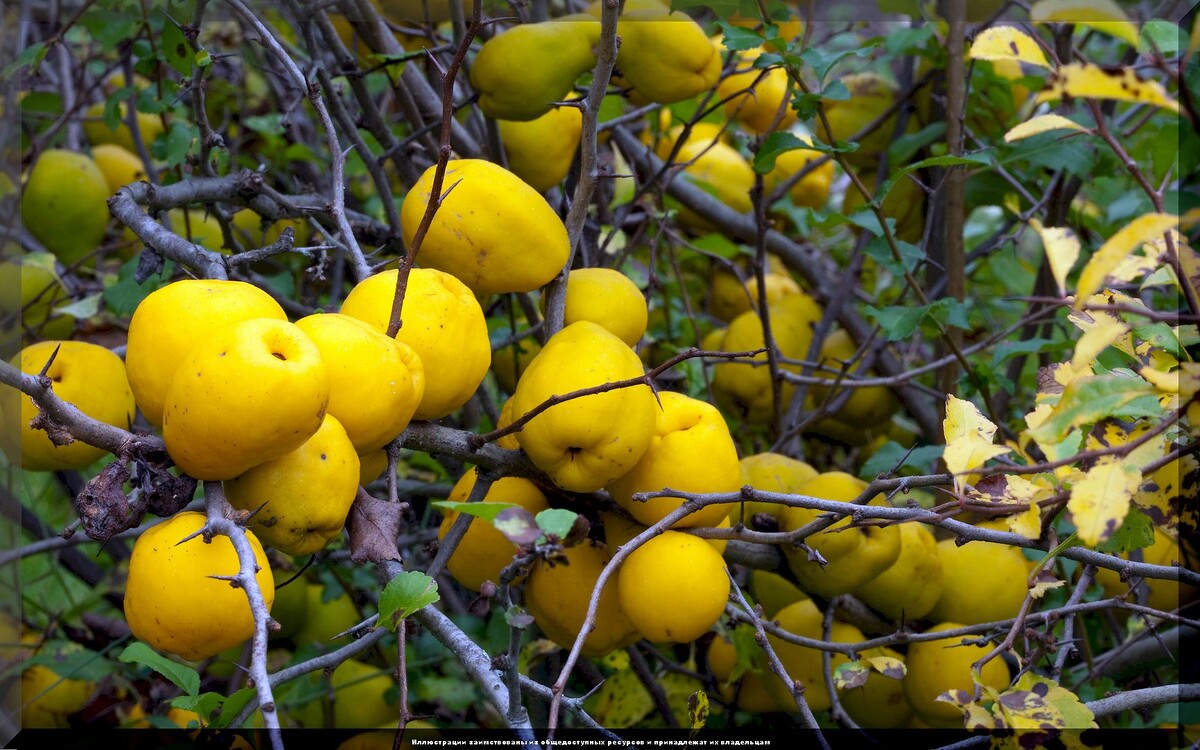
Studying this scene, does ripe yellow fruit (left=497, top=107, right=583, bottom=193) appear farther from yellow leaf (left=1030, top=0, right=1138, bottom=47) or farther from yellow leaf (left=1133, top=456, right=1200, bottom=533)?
yellow leaf (left=1133, top=456, right=1200, bottom=533)

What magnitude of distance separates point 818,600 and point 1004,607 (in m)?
0.29

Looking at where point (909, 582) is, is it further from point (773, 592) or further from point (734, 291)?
point (734, 291)

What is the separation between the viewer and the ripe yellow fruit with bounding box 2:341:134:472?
1.19 metres

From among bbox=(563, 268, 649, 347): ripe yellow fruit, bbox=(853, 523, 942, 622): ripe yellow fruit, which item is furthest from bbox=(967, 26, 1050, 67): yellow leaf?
bbox=(853, 523, 942, 622): ripe yellow fruit

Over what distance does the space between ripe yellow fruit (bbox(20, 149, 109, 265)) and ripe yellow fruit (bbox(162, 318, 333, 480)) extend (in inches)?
52.4

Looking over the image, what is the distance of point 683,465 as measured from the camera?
1.16 meters

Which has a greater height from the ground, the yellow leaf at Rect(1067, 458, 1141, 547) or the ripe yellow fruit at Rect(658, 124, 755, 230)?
the yellow leaf at Rect(1067, 458, 1141, 547)

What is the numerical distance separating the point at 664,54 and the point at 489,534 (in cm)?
72

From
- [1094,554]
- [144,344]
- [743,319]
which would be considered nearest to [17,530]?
[144,344]

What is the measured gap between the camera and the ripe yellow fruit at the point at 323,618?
1.90 meters

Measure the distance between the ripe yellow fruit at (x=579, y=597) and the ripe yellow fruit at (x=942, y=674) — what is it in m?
0.49

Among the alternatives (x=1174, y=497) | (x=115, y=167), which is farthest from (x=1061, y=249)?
(x=115, y=167)

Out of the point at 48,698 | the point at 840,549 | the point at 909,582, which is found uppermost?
the point at 840,549

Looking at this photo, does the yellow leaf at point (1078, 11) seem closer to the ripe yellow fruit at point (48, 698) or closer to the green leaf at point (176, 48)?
the green leaf at point (176, 48)
